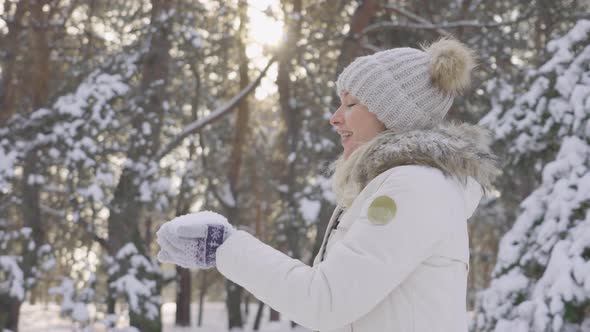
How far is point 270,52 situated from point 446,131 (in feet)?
29.1

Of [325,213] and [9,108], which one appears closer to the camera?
[325,213]

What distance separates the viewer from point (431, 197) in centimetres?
159

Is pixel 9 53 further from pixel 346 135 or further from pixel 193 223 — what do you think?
pixel 193 223

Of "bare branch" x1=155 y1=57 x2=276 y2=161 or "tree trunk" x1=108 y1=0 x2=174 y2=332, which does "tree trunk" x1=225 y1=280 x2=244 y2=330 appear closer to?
"bare branch" x1=155 y1=57 x2=276 y2=161

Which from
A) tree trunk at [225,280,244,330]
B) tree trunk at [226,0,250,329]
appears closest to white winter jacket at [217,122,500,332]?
tree trunk at [226,0,250,329]

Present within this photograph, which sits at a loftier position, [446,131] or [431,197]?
[446,131]

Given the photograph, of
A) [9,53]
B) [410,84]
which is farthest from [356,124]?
[9,53]

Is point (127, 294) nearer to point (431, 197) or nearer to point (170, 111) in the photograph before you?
point (170, 111)

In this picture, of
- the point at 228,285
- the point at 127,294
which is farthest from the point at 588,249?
the point at 228,285

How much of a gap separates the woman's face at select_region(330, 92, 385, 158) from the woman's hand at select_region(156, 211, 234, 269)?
1.57ft

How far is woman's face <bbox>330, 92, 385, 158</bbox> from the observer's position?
198cm

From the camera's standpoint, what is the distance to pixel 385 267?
1.51m

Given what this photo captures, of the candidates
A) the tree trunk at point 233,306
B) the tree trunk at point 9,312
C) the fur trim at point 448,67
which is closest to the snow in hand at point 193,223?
the fur trim at point 448,67

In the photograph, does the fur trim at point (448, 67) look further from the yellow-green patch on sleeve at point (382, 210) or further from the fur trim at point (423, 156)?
the yellow-green patch on sleeve at point (382, 210)
